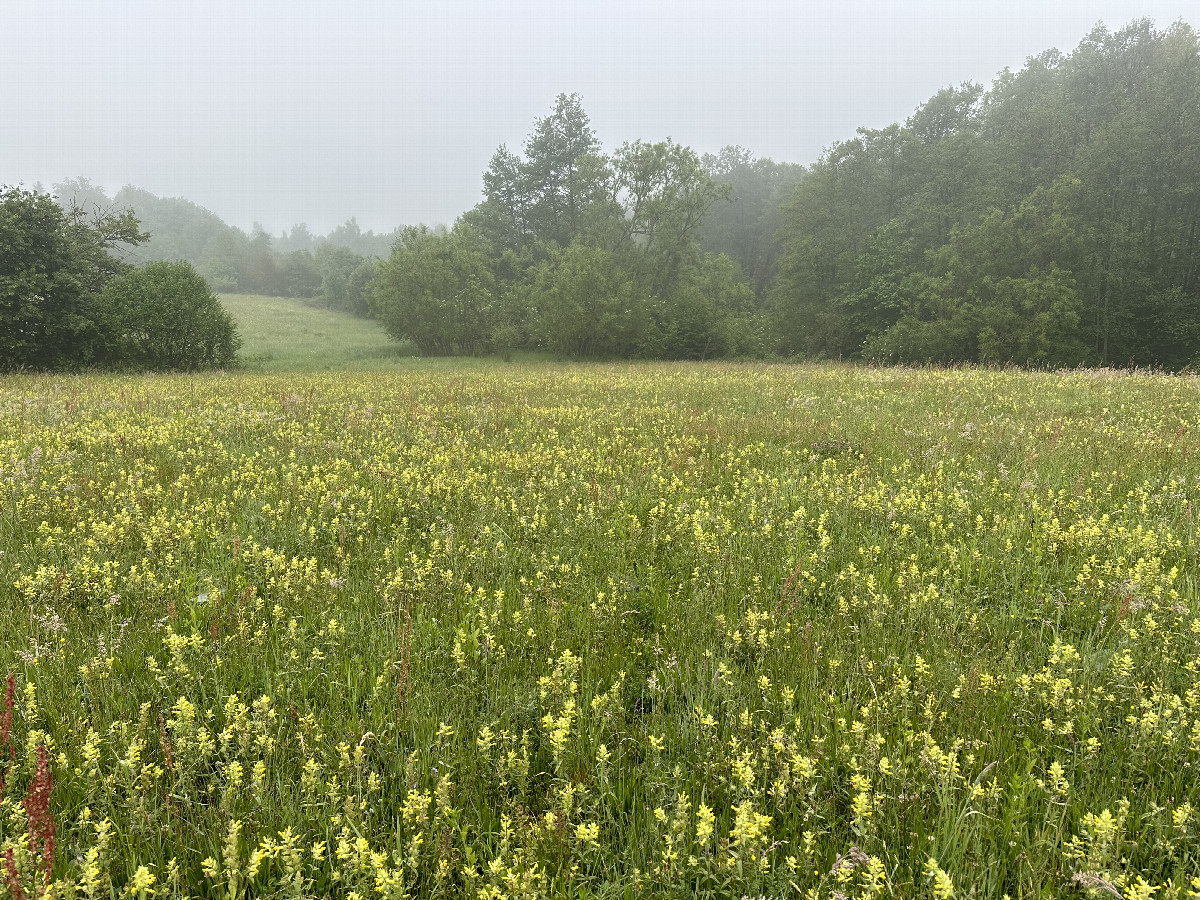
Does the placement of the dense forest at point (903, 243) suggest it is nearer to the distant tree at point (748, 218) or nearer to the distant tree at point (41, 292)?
the distant tree at point (41, 292)

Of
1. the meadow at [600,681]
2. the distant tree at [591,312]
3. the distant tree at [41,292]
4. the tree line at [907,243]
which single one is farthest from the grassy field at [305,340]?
the meadow at [600,681]

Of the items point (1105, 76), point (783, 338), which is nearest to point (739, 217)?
point (783, 338)

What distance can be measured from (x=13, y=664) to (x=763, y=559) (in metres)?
4.41

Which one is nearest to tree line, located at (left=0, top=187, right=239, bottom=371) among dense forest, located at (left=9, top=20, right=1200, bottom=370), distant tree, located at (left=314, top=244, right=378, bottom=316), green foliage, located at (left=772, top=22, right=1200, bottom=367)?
dense forest, located at (left=9, top=20, right=1200, bottom=370)

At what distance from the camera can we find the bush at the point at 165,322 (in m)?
22.1

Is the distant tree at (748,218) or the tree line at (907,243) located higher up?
the distant tree at (748,218)

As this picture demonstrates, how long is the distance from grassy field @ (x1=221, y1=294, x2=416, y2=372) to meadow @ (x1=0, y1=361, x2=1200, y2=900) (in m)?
23.8

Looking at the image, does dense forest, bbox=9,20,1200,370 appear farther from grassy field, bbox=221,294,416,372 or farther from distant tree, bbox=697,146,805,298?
distant tree, bbox=697,146,805,298

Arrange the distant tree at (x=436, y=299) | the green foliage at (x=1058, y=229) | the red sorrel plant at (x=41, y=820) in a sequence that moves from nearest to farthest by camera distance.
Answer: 1. the red sorrel plant at (x=41, y=820)
2. the green foliage at (x=1058, y=229)
3. the distant tree at (x=436, y=299)

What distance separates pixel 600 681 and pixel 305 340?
48.5 metres

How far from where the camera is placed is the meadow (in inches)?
75.2

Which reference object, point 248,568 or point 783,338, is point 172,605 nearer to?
point 248,568

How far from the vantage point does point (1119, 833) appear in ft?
6.06

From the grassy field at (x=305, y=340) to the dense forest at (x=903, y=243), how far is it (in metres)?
3.58
